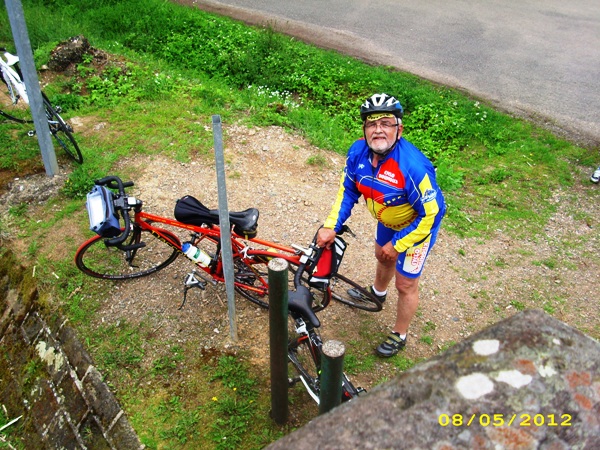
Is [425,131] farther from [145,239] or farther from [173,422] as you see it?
[173,422]

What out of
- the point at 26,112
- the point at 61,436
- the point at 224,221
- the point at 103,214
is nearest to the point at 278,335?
the point at 224,221

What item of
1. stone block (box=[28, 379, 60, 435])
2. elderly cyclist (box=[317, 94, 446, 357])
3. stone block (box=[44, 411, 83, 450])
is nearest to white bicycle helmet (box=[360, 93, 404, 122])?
elderly cyclist (box=[317, 94, 446, 357])

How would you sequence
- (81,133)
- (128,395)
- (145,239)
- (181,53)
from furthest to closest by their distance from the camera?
(181,53)
(81,133)
(145,239)
(128,395)

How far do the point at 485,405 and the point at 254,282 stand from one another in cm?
328

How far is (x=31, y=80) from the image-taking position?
5.20m

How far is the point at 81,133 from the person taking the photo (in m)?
6.69

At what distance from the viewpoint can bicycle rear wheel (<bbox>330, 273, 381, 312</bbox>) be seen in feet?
14.2

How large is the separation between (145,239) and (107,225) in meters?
1.37

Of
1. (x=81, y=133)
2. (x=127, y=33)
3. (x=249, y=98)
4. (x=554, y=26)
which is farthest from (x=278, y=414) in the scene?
(x=554, y=26)

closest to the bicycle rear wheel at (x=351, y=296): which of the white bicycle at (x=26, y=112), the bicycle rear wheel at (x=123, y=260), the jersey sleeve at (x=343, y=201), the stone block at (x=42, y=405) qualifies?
the jersey sleeve at (x=343, y=201)

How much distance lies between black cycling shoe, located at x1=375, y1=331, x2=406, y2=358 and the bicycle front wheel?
428cm

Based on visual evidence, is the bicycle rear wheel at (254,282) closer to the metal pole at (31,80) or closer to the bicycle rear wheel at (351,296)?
the bicycle rear wheel at (351,296)

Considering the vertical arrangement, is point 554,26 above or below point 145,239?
above

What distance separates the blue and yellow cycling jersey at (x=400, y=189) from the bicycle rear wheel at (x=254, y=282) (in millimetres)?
957
